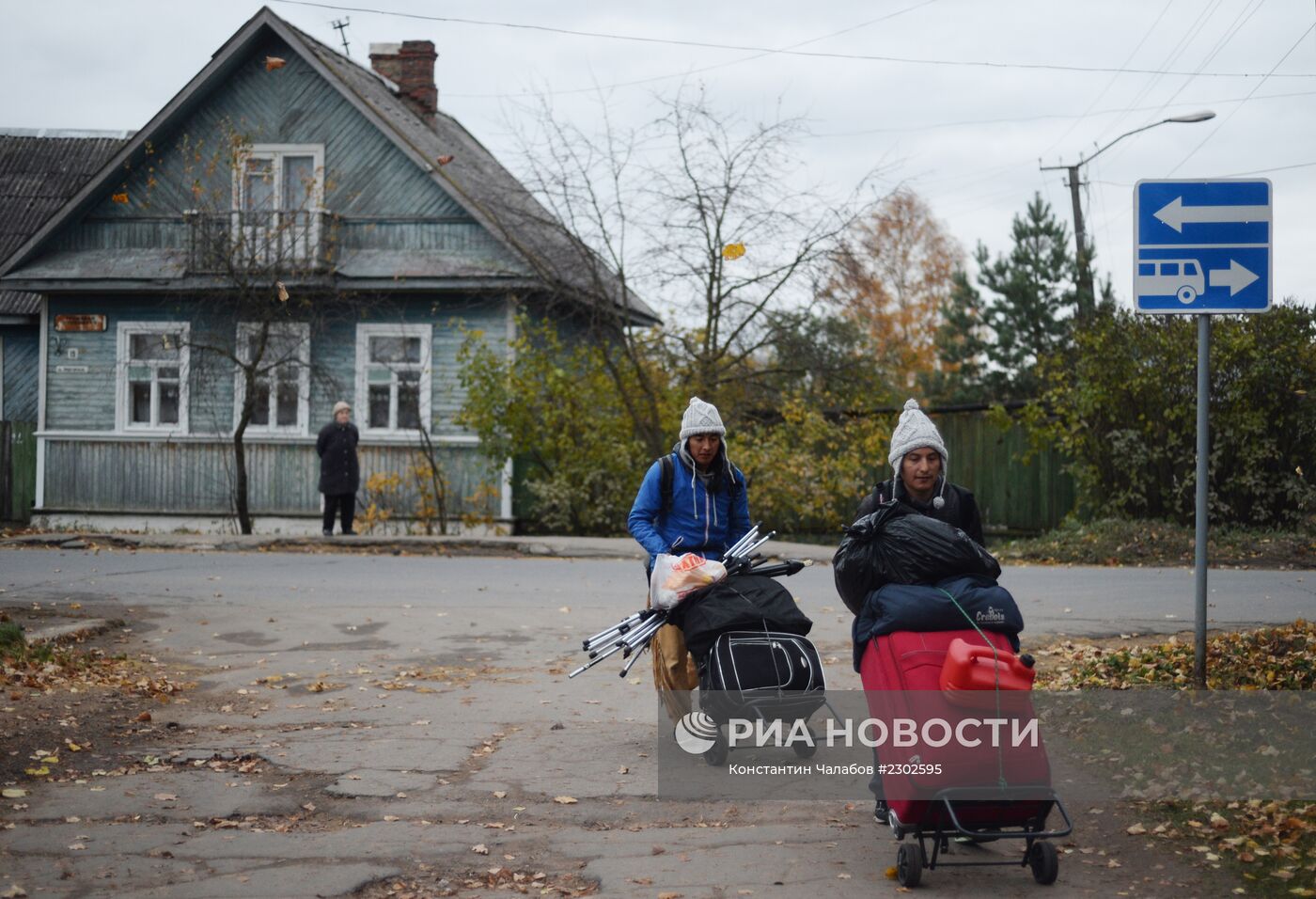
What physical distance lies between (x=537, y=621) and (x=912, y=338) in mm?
40059

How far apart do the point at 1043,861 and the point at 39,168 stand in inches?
1226

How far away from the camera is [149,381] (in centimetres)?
2620

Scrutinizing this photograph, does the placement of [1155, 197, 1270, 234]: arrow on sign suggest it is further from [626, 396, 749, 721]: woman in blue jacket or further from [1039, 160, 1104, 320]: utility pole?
[1039, 160, 1104, 320]: utility pole

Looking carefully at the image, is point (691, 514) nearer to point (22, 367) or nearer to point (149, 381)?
point (149, 381)

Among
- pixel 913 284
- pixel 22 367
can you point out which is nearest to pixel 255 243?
pixel 22 367

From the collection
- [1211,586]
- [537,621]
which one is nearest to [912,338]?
[1211,586]

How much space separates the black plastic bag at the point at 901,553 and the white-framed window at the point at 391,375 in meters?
20.1

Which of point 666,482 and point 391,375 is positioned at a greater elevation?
point 391,375

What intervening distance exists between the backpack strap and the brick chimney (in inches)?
956

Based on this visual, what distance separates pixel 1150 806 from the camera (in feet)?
20.6

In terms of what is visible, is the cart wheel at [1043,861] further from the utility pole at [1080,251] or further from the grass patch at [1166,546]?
the utility pole at [1080,251]

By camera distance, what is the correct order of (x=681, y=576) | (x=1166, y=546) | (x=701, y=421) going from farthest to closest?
(x=1166, y=546) → (x=701, y=421) → (x=681, y=576)

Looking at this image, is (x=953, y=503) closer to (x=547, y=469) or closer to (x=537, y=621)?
(x=537, y=621)

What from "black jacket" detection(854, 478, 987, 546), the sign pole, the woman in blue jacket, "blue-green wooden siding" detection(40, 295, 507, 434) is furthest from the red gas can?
"blue-green wooden siding" detection(40, 295, 507, 434)
